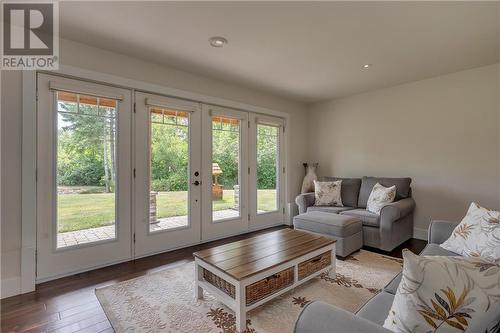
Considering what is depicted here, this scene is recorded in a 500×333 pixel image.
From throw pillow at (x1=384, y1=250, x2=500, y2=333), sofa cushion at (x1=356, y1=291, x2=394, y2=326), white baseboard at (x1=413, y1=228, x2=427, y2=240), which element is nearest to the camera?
throw pillow at (x1=384, y1=250, x2=500, y2=333)

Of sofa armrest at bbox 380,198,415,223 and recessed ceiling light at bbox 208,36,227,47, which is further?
sofa armrest at bbox 380,198,415,223

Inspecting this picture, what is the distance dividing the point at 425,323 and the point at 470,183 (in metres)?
3.66

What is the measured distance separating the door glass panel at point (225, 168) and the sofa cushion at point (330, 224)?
1169 millimetres

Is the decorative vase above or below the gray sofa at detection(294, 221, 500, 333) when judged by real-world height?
above

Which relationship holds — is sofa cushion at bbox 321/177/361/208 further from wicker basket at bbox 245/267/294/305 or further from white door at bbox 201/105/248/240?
wicker basket at bbox 245/267/294/305

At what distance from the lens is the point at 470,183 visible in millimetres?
3434

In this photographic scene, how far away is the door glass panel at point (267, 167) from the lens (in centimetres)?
449

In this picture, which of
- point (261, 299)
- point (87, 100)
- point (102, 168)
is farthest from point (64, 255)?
point (261, 299)

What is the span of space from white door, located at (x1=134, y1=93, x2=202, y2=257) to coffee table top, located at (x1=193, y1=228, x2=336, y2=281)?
4.33ft

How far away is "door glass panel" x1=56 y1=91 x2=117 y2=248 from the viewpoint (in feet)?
8.55

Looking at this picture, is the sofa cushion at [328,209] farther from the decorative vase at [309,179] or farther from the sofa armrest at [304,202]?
the decorative vase at [309,179]

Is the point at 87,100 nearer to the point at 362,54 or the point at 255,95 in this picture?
the point at 255,95

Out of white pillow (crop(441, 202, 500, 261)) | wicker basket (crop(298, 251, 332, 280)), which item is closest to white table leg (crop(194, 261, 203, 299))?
wicker basket (crop(298, 251, 332, 280))

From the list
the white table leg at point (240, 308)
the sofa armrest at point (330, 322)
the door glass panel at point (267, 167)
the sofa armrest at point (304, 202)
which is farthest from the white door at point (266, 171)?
the sofa armrest at point (330, 322)
